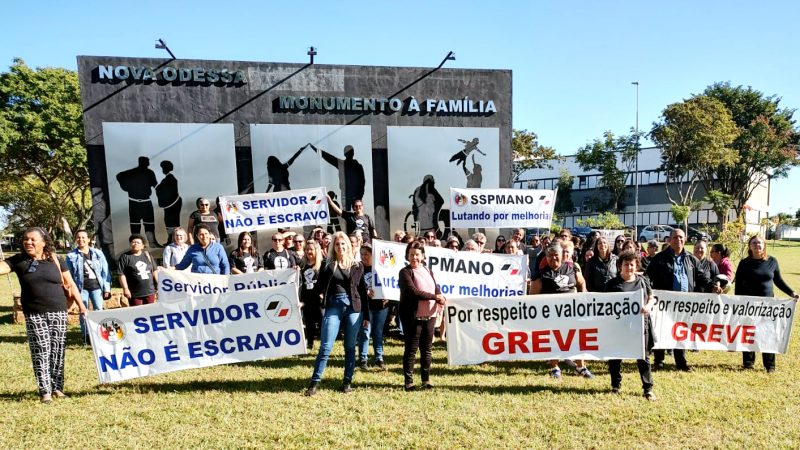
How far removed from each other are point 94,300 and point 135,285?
41.0 inches

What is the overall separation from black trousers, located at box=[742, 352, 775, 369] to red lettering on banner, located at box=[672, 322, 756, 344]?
28 centimetres

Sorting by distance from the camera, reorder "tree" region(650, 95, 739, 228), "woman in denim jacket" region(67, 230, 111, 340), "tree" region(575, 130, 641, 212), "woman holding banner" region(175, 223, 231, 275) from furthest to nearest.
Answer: "tree" region(575, 130, 641, 212) → "tree" region(650, 95, 739, 228) → "woman in denim jacket" region(67, 230, 111, 340) → "woman holding banner" region(175, 223, 231, 275)

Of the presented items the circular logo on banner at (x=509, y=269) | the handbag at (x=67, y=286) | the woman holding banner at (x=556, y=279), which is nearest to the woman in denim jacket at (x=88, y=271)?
the handbag at (x=67, y=286)

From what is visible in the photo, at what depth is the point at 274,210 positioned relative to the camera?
35.8ft

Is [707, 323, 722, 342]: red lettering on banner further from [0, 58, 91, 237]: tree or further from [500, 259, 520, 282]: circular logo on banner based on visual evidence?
[0, 58, 91, 237]: tree

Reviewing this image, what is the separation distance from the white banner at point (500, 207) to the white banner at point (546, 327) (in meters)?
5.51

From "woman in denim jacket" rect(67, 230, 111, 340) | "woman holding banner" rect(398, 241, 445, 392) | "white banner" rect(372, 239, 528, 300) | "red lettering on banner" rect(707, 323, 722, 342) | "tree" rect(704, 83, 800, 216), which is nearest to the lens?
"woman holding banner" rect(398, 241, 445, 392)

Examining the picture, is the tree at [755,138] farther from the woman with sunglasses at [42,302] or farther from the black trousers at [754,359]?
the woman with sunglasses at [42,302]

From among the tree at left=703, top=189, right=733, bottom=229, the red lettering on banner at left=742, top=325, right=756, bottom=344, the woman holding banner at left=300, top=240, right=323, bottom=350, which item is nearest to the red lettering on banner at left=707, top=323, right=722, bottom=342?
the red lettering on banner at left=742, top=325, right=756, bottom=344

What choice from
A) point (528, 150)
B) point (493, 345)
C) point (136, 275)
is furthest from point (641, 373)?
point (528, 150)

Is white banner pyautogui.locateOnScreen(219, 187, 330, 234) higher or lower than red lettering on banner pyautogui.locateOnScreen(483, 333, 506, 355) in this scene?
higher

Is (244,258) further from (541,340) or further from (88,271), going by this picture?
(541,340)

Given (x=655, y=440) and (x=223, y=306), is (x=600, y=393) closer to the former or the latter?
(x=655, y=440)

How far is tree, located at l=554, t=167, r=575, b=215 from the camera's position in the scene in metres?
65.2
